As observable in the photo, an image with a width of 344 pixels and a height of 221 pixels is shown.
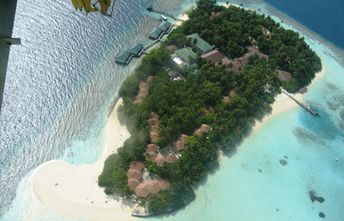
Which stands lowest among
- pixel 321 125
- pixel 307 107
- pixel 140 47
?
pixel 140 47

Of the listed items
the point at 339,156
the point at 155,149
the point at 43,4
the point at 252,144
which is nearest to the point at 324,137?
the point at 339,156

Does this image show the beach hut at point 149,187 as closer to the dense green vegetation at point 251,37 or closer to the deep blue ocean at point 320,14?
the dense green vegetation at point 251,37

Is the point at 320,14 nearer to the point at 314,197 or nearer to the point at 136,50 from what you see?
the point at 136,50

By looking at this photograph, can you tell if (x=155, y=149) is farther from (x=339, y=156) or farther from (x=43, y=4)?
(x=43, y=4)

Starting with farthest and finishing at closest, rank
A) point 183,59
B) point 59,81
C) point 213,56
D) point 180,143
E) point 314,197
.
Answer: point 213,56
point 183,59
point 59,81
point 180,143
point 314,197

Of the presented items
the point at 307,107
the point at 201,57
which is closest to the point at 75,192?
the point at 201,57

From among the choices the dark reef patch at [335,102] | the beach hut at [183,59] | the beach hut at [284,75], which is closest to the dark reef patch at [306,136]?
the dark reef patch at [335,102]

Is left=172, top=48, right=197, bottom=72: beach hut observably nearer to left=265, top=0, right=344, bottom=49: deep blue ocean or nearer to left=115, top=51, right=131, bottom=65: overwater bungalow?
left=115, top=51, right=131, bottom=65: overwater bungalow
